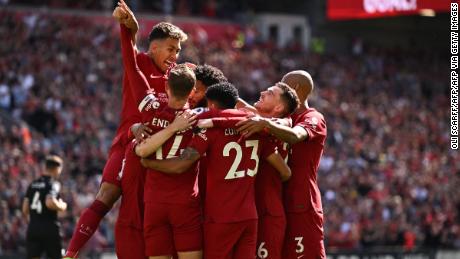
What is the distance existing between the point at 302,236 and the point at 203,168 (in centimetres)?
128

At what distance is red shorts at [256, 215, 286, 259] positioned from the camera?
9.18m

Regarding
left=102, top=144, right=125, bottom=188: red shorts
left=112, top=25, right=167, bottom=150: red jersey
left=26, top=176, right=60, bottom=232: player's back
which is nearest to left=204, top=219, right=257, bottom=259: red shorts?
left=102, top=144, right=125, bottom=188: red shorts

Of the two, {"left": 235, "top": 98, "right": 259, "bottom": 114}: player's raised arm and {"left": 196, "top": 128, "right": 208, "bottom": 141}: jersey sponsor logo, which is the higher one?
{"left": 235, "top": 98, "right": 259, "bottom": 114}: player's raised arm

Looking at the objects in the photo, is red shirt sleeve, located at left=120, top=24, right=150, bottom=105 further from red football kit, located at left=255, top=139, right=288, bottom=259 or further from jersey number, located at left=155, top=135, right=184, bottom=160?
red football kit, located at left=255, top=139, right=288, bottom=259

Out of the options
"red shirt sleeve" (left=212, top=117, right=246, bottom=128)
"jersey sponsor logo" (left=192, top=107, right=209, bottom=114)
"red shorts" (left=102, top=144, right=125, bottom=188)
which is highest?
"jersey sponsor logo" (left=192, top=107, right=209, bottom=114)

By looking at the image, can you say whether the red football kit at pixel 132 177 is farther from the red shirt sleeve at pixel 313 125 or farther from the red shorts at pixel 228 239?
the red shirt sleeve at pixel 313 125

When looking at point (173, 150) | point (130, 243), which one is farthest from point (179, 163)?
point (130, 243)

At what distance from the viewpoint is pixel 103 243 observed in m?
20.6

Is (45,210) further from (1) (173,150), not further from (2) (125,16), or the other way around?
(1) (173,150)

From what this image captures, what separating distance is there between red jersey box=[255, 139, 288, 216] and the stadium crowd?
11.0 m

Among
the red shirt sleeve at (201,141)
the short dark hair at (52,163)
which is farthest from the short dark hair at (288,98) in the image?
the short dark hair at (52,163)

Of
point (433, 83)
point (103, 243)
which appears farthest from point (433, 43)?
point (103, 243)

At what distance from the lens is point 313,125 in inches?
374

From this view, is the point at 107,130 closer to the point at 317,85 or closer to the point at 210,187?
the point at 317,85
